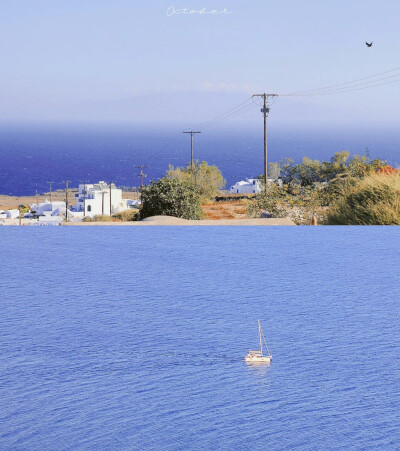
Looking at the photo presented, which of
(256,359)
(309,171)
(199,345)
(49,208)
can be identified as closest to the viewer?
(256,359)

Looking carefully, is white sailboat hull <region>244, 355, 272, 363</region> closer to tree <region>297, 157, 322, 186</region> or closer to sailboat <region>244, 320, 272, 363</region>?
sailboat <region>244, 320, 272, 363</region>

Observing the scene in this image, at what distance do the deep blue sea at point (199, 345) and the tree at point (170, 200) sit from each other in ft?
27.6

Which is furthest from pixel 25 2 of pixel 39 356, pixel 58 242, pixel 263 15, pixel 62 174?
pixel 62 174

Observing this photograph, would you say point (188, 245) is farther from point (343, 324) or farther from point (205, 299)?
point (343, 324)

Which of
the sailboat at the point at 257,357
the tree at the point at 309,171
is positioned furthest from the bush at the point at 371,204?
the tree at the point at 309,171

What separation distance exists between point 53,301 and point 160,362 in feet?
5.64

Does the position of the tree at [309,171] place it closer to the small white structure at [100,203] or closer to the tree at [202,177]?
the tree at [202,177]

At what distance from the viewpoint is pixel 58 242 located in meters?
8.67

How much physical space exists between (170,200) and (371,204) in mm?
7361

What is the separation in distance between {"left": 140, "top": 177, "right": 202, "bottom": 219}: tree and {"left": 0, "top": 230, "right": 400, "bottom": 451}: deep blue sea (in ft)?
27.6

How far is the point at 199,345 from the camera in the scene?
204 inches

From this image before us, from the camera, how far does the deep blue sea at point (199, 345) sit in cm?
407

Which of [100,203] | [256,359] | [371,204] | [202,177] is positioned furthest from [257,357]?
[100,203]

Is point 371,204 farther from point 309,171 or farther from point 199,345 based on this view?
point 309,171
